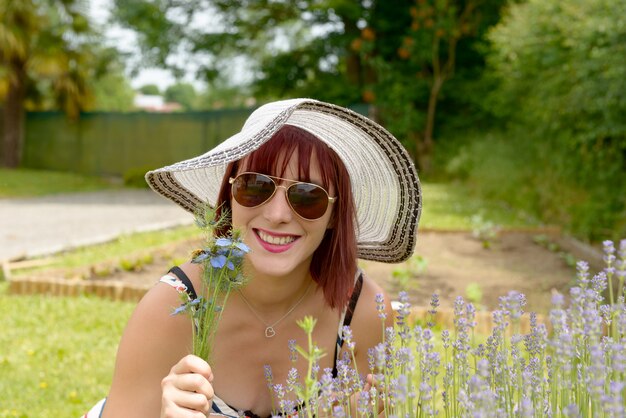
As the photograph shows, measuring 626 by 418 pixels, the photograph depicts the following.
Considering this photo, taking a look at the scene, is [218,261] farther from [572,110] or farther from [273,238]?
[572,110]

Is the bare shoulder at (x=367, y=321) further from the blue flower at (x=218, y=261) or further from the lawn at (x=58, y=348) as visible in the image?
the lawn at (x=58, y=348)

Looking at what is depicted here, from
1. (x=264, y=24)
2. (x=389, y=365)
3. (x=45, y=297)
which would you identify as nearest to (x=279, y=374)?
(x=389, y=365)

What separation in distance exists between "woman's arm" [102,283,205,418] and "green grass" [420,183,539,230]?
23.0ft

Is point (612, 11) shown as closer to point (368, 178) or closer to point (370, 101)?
point (368, 178)

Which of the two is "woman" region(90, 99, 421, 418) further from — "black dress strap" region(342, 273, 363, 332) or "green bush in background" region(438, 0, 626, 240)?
"green bush in background" region(438, 0, 626, 240)

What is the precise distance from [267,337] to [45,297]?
3.92 meters

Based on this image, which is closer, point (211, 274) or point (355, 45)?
point (211, 274)

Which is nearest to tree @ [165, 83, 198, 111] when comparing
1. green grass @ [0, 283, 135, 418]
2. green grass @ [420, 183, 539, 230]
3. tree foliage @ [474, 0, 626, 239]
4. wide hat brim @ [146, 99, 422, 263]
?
green grass @ [420, 183, 539, 230]

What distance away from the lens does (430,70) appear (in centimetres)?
2077

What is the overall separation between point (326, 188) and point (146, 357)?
738 millimetres

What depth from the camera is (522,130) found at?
14.0m

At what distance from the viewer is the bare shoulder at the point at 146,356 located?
2.17 meters

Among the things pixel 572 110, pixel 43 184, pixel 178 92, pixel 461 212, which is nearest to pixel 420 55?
pixel 461 212

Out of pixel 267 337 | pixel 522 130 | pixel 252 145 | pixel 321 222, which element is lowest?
pixel 267 337
